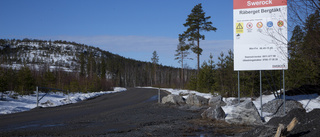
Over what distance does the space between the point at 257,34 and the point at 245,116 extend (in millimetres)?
3103

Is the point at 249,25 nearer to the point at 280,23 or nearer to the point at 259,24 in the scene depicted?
the point at 259,24

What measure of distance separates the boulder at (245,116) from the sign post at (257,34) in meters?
1.51

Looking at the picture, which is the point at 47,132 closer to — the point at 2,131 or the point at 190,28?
the point at 2,131

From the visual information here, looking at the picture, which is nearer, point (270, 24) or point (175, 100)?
point (270, 24)

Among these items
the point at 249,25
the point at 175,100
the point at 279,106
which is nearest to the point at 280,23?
the point at 249,25

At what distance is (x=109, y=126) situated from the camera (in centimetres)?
956

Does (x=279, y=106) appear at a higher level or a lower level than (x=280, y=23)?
lower

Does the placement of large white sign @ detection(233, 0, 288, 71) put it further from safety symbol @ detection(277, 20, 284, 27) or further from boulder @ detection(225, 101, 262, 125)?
boulder @ detection(225, 101, 262, 125)

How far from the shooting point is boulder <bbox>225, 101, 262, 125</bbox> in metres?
9.70

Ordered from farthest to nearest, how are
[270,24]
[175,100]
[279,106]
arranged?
[175,100]
[279,106]
[270,24]

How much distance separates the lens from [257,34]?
1045 centimetres

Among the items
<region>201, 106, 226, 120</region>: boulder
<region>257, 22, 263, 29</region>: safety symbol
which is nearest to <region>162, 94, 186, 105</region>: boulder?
<region>201, 106, 226, 120</region>: boulder

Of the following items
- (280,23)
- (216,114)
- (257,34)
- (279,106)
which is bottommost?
(216,114)

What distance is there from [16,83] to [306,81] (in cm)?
2812
